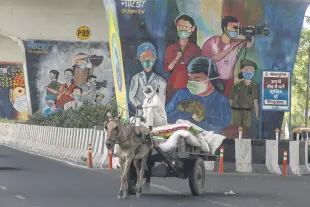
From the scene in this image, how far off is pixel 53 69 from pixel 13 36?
14.1 ft

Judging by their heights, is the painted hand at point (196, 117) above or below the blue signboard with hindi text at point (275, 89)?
below

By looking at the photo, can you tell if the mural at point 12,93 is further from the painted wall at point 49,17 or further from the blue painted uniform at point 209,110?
the blue painted uniform at point 209,110

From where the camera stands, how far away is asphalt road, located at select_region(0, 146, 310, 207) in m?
14.9

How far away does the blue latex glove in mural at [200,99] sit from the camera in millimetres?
33688

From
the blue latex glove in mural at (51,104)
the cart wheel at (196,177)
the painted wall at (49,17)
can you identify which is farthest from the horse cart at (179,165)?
the blue latex glove in mural at (51,104)

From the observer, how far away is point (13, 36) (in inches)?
2064

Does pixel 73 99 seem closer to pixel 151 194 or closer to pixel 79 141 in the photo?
pixel 79 141

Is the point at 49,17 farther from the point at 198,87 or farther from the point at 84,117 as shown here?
the point at 198,87

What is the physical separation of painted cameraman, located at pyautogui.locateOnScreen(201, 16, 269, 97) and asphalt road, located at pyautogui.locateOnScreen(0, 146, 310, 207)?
30.8 feet

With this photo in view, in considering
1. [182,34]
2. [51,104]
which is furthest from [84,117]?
[51,104]

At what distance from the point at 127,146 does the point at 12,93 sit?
62.4 m

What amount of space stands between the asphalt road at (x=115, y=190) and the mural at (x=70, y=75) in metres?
30.1

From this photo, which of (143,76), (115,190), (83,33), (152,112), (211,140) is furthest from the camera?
(83,33)

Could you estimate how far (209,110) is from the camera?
112ft
